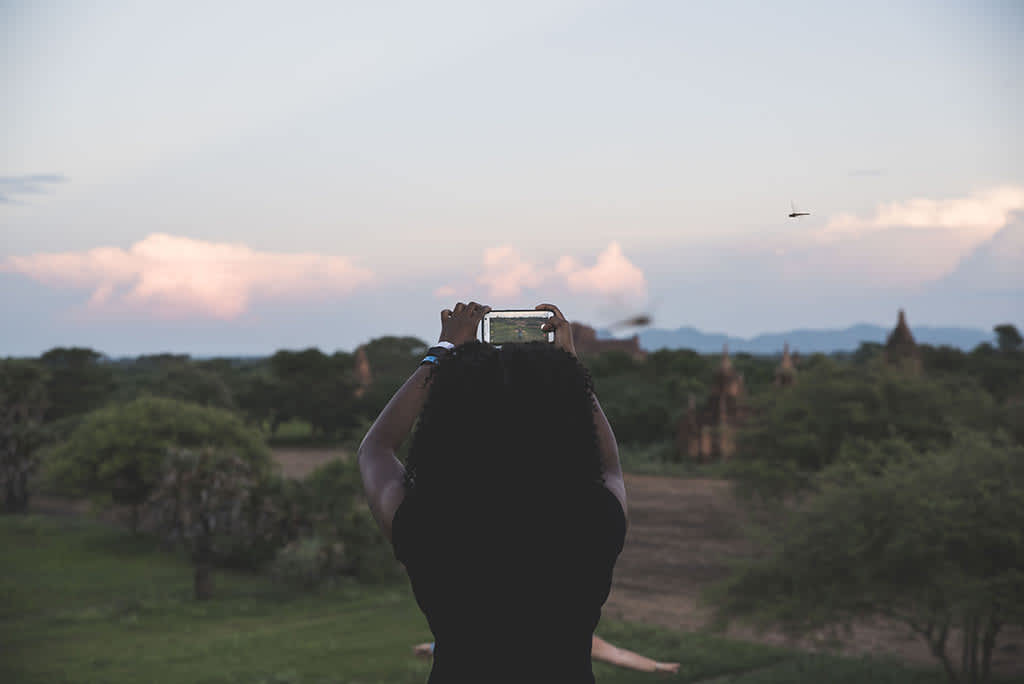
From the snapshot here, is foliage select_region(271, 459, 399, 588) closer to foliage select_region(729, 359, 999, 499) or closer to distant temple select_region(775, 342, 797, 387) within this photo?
foliage select_region(729, 359, 999, 499)

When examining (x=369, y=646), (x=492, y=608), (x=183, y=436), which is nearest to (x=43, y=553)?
(x=183, y=436)

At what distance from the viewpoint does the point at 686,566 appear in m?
28.2

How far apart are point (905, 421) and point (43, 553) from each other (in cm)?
2584

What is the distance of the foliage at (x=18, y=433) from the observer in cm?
3334

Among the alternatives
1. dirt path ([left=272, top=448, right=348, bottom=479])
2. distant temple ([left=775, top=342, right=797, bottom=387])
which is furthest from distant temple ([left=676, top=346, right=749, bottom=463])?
dirt path ([left=272, top=448, right=348, bottom=479])

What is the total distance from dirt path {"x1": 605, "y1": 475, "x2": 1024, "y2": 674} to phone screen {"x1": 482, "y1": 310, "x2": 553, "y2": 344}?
16.0 meters

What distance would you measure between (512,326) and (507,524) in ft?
1.85

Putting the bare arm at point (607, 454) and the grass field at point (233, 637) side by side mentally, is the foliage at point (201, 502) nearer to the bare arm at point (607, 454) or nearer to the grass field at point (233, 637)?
the grass field at point (233, 637)

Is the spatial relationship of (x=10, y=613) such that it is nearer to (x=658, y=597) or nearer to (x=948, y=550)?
(x=658, y=597)

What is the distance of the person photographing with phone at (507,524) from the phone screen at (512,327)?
8.2 inches

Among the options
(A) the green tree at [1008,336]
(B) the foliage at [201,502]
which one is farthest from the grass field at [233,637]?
(A) the green tree at [1008,336]

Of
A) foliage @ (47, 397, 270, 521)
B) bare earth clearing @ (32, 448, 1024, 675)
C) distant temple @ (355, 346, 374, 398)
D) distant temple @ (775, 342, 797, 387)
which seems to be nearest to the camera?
bare earth clearing @ (32, 448, 1024, 675)

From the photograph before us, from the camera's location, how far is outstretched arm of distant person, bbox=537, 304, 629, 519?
229 cm

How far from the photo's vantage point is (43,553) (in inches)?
1076
